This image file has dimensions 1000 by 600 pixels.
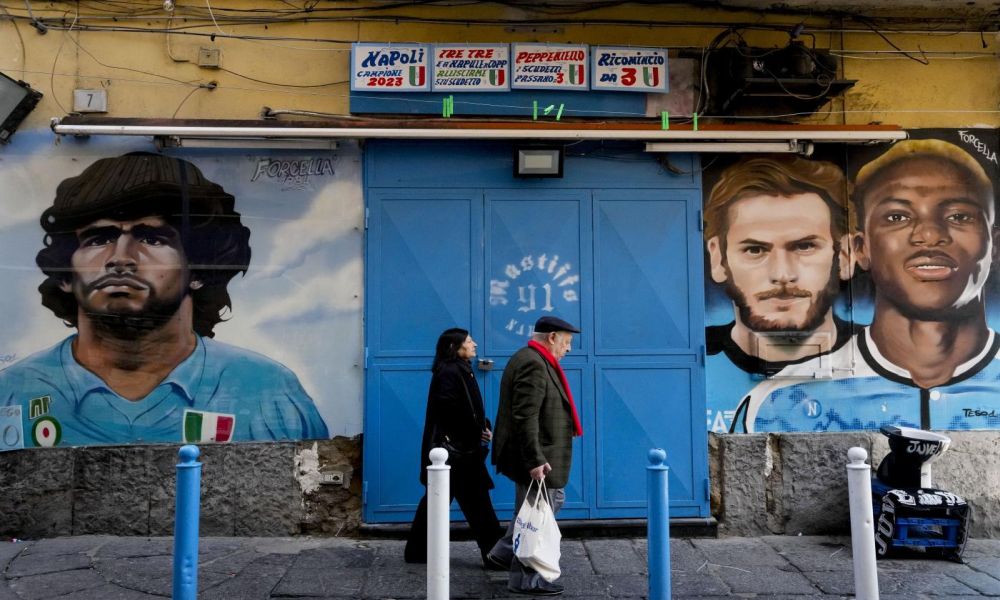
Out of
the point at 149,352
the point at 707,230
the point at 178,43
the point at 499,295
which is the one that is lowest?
the point at 149,352

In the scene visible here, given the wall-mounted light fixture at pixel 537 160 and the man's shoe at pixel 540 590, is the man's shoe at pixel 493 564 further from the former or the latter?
the wall-mounted light fixture at pixel 537 160

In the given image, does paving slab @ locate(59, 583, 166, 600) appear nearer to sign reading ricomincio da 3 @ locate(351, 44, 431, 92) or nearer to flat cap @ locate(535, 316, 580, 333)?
flat cap @ locate(535, 316, 580, 333)

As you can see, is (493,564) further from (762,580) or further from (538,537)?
(762,580)

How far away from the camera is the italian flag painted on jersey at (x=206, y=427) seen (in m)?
6.62

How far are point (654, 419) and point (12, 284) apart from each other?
543cm

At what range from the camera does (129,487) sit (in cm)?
650

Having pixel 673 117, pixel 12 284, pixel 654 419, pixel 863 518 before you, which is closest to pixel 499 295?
pixel 654 419

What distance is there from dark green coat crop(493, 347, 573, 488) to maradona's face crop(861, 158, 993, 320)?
3437 mm

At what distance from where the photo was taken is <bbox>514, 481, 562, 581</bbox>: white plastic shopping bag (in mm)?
4953

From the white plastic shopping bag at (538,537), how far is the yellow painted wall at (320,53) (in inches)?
150

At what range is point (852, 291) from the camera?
6984mm

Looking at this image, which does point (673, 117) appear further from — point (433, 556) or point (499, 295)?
point (433, 556)

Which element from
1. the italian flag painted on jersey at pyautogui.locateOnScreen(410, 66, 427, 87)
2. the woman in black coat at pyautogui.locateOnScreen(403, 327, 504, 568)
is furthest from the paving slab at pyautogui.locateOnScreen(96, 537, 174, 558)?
the italian flag painted on jersey at pyautogui.locateOnScreen(410, 66, 427, 87)

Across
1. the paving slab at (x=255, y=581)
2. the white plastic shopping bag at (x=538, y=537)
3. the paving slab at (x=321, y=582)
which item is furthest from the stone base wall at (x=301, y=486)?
the white plastic shopping bag at (x=538, y=537)
